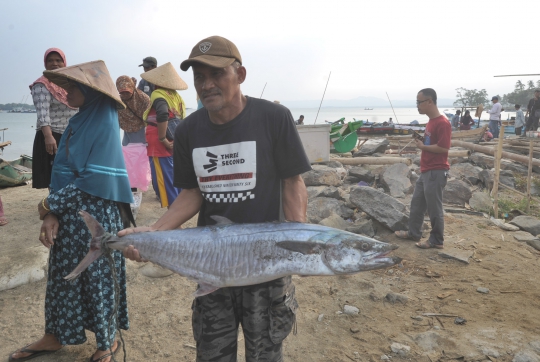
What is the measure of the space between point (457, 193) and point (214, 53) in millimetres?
7797

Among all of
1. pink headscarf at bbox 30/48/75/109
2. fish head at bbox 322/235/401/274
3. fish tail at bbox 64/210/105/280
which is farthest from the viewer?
pink headscarf at bbox 30/48/75/109

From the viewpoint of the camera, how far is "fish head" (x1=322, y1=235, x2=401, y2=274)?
1.86m

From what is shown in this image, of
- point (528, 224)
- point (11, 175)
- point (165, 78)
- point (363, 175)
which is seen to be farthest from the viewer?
point (363, 175)

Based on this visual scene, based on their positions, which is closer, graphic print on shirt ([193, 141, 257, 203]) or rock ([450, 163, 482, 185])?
graphic print on shirt ([193, 141, 257, 203])

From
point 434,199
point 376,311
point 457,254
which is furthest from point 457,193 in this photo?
point 376,311

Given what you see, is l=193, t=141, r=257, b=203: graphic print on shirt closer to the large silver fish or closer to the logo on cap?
the large silver fish

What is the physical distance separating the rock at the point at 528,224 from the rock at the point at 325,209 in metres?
3.00

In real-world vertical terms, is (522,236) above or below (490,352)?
above

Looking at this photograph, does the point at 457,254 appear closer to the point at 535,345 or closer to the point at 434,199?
the point at 434,199

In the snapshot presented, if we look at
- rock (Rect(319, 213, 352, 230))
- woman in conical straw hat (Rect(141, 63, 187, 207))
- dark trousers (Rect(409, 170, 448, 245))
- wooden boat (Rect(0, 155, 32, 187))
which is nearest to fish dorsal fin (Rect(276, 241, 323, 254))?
woman in conical straw hat (Rect(141, 63, 187, 207))

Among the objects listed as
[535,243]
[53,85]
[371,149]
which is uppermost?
[53,85]

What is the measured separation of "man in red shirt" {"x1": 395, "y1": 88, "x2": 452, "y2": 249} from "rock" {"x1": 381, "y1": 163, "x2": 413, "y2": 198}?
9.50 ft

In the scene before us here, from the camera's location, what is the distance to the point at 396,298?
4184mm

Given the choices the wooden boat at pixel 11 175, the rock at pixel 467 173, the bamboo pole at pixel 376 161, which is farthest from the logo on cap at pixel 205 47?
the rock at pixel 467 173
